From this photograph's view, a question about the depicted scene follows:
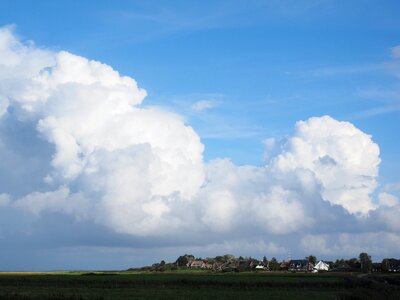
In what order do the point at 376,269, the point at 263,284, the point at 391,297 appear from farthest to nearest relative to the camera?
the point at 376,269
the point at 263,284
the point at 391,297

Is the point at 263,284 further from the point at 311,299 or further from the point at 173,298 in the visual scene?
the point at 173,298

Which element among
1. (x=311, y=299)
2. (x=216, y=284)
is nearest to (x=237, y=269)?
(x=216, y=284)

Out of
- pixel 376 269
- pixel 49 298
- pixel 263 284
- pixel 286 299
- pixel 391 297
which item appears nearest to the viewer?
pixel 391 297

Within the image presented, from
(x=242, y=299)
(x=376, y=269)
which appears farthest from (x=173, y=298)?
(x=376, y=269)

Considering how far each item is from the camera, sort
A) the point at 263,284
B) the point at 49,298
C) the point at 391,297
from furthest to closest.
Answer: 1. the point at 263,284
2. the point at 49,298
3. the point at 391,297

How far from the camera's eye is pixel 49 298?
54.6m

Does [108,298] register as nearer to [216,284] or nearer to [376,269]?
[216,284]

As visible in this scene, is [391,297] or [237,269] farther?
[237,269]

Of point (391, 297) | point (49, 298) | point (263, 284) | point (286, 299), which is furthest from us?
point (263, 284)

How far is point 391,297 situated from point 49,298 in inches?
1301

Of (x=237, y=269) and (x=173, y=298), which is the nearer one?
(x=173, y=298)

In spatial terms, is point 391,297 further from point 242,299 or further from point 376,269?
point 376,269

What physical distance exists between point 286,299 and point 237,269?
137 m

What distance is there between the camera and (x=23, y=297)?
180 feet
